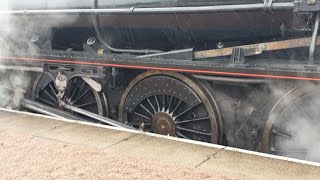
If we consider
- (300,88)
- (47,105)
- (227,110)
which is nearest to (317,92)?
(300,88)

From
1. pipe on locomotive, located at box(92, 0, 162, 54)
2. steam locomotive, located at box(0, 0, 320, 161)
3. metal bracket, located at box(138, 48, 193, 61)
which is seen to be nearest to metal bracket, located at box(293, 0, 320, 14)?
steam locomotive, located at box(0, 0, 320, 161)

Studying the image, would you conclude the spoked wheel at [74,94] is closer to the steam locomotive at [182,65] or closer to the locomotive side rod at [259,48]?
the steam locomotive at [182,65]

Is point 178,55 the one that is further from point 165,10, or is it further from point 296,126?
point 296,126

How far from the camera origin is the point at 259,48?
12.4 ft

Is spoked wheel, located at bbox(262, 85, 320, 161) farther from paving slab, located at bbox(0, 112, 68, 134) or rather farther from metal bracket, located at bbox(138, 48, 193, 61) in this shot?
paving slab, located at bbox(0, 112, 68, 134)

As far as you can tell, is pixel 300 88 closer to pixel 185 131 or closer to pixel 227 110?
pixel 227 110

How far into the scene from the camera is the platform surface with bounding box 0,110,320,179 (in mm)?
3074

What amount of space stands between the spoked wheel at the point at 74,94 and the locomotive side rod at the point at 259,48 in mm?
1557

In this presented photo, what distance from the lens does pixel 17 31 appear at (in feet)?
18.7

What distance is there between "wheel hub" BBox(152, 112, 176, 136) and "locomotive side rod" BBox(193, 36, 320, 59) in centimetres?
78

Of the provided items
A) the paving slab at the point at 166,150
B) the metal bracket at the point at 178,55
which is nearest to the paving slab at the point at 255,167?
the paving slab at the point at 166,150

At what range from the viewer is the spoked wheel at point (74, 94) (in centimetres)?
505

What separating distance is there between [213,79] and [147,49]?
932 mm

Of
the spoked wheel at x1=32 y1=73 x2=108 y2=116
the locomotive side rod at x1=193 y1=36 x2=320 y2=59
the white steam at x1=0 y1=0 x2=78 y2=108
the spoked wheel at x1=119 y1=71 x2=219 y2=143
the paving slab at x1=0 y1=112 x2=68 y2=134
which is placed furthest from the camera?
the white steam at x1=0 y1=0 x2=78 y2=108
